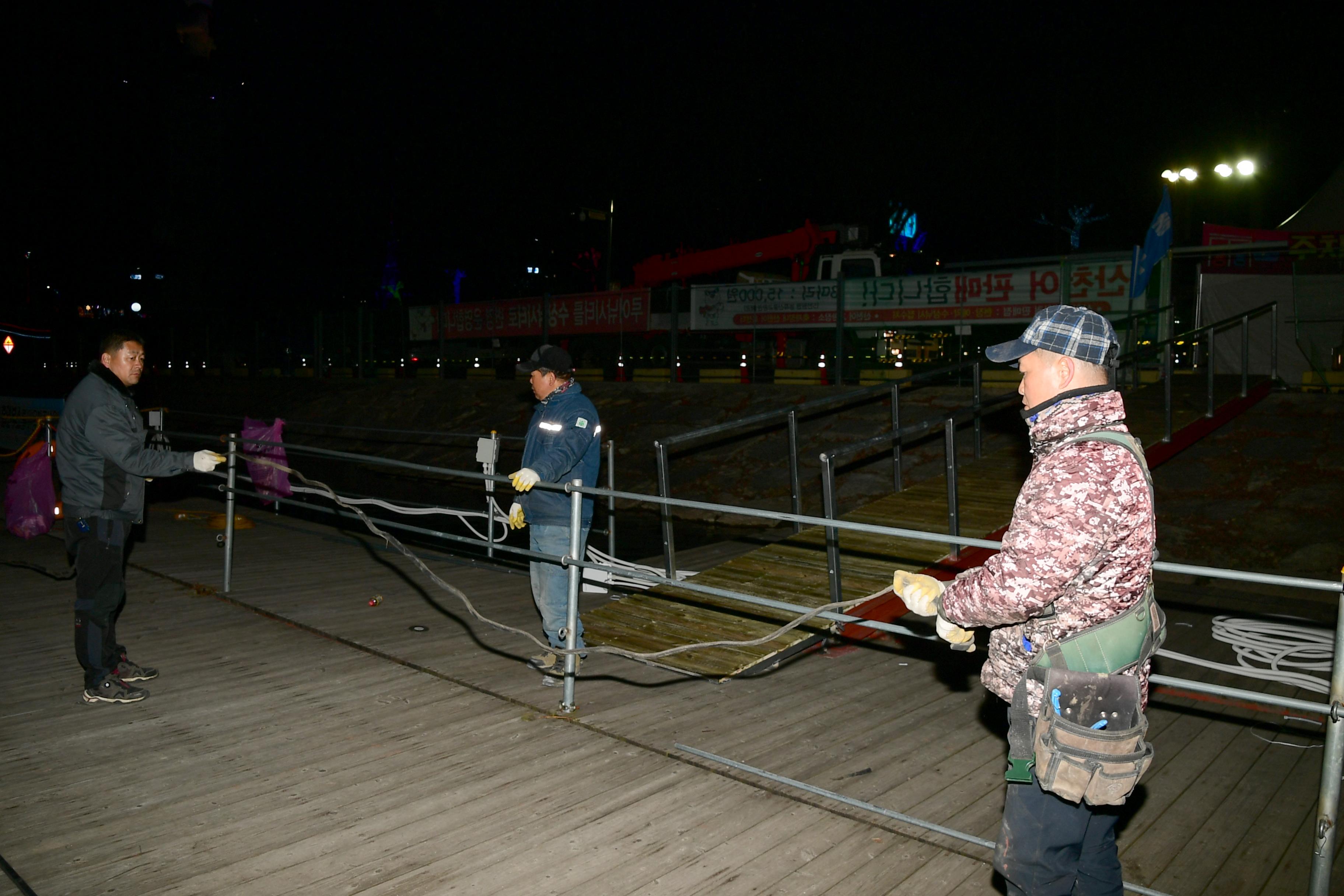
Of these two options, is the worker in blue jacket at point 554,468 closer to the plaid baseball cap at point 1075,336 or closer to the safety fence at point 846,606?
the safety fence at point 846,606

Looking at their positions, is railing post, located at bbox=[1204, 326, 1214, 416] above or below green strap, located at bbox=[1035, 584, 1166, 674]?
above

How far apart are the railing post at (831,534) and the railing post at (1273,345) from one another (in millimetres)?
8880

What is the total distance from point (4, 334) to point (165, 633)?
126ft

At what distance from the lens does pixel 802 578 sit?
7047 mm

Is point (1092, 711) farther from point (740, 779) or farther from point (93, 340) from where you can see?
point (93, 340)

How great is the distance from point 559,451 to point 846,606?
2.16m

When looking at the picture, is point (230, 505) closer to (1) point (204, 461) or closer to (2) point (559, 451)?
(1) point (204, 461)

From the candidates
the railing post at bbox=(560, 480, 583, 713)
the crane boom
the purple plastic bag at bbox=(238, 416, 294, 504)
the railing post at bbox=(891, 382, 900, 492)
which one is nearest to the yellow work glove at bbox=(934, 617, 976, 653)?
the railing post at bbox=(560, 480, 583, 713)

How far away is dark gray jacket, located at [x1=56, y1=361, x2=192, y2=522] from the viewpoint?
4875mm

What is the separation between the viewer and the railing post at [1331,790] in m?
2.47

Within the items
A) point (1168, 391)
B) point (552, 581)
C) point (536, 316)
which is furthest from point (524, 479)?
point (536, 316)

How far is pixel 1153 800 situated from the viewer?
407 cm

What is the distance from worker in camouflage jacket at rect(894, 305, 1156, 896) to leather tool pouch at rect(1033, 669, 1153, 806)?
0.07m

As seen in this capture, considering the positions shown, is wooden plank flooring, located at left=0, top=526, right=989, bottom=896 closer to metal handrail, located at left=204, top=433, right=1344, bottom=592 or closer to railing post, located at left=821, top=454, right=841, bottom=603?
metal handrail, located at left=204, top=433, right=1344, bottom=592
